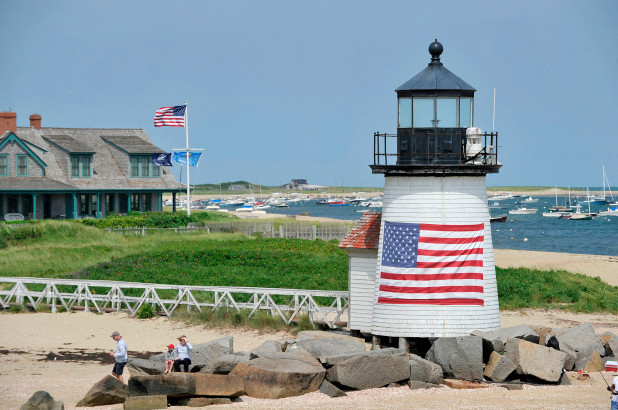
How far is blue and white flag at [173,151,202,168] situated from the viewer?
51091 millimetres

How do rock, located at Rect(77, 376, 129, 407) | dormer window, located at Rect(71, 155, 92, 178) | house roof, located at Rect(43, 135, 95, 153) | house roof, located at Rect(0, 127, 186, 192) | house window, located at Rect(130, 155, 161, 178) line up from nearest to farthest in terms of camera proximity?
rock, located at Rect(77, 376, 129, 407) < house roof, located at Rect(0, 127, 186, 192) < dormer window, located at Rect(71, 155, 92, 178) < house roof, located at Rect(43, 135, 95, 153) < house window, located at Rect(130, 155, 161, 178)

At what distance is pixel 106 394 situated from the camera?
16.1 m

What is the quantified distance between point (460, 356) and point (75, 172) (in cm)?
3798

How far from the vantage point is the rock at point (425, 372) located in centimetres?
1681

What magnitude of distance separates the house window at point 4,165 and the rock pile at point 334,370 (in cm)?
3419

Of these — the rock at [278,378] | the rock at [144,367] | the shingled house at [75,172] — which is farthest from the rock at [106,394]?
the shingled house at [75,172]

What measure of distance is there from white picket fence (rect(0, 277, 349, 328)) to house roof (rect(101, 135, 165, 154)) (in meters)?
23.8

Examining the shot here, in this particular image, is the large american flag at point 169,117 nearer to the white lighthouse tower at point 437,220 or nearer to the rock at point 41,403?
the white lighthouse tower at point 437,220

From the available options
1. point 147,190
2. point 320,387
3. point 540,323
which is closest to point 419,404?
point 320,387

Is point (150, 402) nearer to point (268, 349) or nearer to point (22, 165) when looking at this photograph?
point (268, 349)

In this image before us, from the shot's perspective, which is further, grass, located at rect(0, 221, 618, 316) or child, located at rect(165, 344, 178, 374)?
grass, located at rect(0, 221, 618, 316)

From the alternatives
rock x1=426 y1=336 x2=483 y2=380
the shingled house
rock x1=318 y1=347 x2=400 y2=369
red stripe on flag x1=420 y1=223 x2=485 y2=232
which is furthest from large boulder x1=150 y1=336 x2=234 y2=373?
the shingled house

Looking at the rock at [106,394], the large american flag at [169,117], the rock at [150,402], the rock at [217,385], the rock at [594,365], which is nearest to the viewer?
the rock at [150,402]

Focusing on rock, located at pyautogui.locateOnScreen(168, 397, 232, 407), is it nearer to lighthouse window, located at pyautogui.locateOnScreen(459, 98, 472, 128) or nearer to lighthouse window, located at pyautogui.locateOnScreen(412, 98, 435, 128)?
lighthouse window, located at pyautogui.locateOnScreen(412, 98, 435, 128)
